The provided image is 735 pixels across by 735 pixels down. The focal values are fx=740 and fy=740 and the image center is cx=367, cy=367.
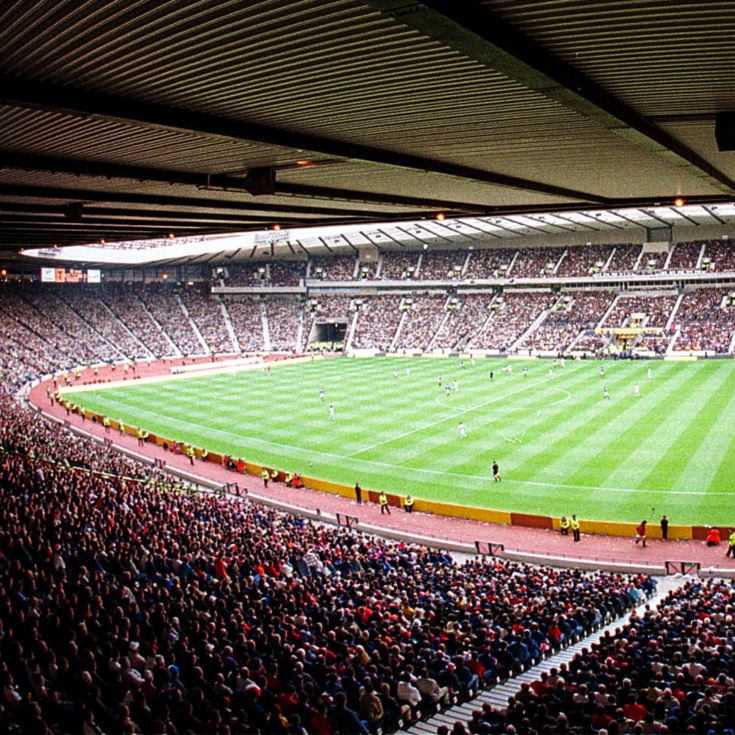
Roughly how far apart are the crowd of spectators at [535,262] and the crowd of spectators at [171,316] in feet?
131

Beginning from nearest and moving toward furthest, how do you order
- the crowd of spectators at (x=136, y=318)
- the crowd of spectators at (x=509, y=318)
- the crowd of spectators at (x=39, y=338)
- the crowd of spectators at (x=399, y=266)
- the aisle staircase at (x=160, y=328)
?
the crowd of spectators at (x=39, y=338) < the crowd of spectators at (x=509, y=318) < the crowd of spectators at (x=136, y=318) < the aisle staircase at (x=160, y=328) < the crowd of spectators at (x=399, y=266)

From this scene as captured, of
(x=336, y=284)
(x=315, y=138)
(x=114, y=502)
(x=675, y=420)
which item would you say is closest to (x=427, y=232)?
(x=336, y=284)

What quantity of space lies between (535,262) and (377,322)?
20.5 m

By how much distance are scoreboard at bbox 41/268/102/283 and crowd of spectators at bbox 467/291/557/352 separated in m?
43.0

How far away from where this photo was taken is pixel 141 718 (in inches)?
308

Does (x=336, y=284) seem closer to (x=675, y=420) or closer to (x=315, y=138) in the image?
(x=675, y=420)

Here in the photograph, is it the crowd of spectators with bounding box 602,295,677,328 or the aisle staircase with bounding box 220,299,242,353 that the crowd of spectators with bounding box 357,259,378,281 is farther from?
the crowd of spectators with bounding box 602,295,677,328

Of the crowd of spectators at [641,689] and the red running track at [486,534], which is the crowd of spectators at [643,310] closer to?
the red running track at [486,534]

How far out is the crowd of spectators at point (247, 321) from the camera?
307 feet

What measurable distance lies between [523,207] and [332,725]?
1704cm

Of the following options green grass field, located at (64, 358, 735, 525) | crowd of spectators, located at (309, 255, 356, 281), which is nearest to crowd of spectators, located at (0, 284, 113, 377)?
green grass field, located at (64, 358, 735, 525)

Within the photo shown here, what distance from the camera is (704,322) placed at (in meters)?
71.7

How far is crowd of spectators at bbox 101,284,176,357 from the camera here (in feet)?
291

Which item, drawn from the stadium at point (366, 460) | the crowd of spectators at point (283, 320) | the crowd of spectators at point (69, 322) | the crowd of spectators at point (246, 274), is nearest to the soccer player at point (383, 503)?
the stadium at point (366, 460)
